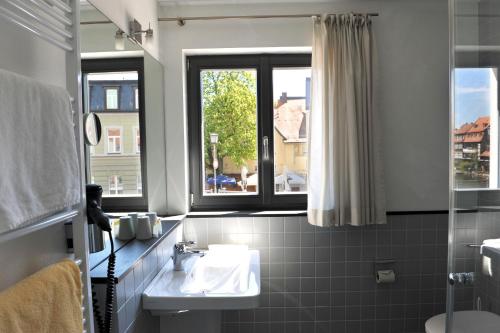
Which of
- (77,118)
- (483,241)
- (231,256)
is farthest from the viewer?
(231,256)

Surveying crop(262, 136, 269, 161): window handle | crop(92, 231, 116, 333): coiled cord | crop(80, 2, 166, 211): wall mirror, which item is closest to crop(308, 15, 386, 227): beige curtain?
crop(262, 136, 269, 161): window handle

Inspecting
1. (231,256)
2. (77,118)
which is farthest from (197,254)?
(77,118)

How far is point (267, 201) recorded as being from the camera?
2602mm

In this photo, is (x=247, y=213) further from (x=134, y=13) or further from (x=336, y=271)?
(x=134, y=13)

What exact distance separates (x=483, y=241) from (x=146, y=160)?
1.73m

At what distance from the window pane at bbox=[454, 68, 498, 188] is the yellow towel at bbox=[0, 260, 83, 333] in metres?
1.54

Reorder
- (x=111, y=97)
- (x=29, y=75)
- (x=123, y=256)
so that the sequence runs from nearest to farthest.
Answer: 1. (x=29, y=75)
2. (x=123, y=256)
3. (x=111, y=97)

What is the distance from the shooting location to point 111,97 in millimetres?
1702

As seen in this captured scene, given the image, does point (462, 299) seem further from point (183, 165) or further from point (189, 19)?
point (189, 19)

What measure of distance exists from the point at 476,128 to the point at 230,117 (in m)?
1.56

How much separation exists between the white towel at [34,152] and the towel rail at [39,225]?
17mm

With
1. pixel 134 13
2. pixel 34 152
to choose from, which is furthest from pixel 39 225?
pixel 134 13

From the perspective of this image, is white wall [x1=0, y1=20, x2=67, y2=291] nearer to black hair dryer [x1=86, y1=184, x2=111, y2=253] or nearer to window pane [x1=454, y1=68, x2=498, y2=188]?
black hair dryer [x1=86, y1=184, x2=111, y2=253]

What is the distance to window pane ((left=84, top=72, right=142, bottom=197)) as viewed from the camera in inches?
59.9
